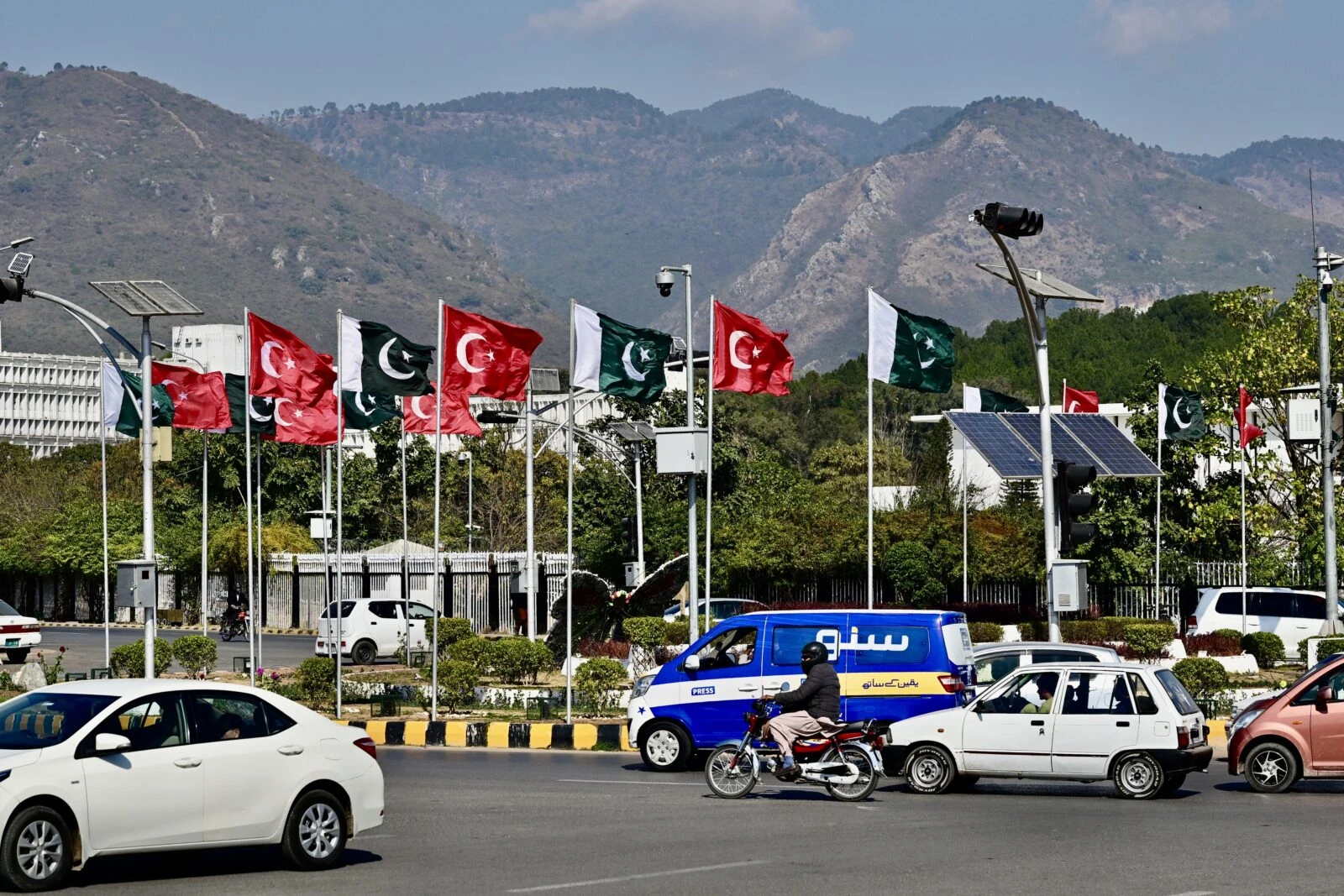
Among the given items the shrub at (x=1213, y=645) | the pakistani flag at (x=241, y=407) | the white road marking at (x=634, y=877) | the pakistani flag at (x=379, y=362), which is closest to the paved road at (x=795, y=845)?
the white road marking at (x=634, y=877)

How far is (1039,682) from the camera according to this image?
18594 millimetres

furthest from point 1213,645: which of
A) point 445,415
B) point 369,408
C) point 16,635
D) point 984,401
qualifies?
point 16,635

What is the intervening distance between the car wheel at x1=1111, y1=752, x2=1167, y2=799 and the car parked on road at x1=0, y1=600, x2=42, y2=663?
2755 centimetres

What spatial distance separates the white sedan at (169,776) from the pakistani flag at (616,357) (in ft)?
49.6

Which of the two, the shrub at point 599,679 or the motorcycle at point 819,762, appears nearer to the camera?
the motorcycle at point 819,762

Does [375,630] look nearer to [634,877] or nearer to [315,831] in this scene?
[315,831]

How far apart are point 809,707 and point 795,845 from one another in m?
3.12

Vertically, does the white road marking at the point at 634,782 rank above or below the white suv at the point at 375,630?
below

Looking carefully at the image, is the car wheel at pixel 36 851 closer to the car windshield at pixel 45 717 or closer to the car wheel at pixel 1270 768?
the car windshield at pixel 45 717

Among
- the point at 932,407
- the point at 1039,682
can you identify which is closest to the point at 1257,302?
the point at 1039,682

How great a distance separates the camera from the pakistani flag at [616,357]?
2880 cm

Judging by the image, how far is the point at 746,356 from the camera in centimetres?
3014

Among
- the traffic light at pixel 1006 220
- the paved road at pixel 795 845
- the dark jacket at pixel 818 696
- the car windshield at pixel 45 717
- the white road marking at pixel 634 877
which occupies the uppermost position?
the traffic light at pixel 1006 220

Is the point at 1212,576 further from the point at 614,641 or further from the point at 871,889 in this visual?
the point at 871,889
